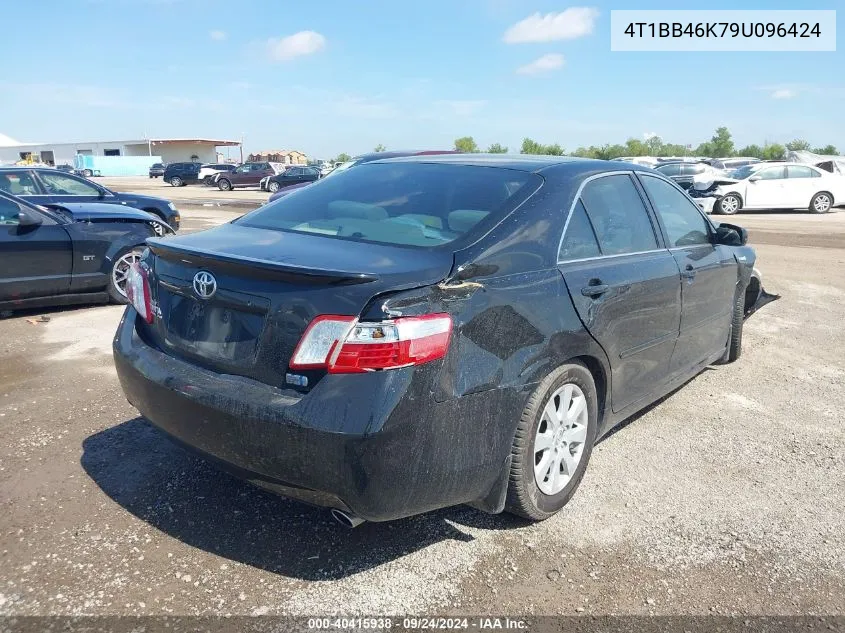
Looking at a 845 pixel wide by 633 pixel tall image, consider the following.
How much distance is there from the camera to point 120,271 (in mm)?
7438

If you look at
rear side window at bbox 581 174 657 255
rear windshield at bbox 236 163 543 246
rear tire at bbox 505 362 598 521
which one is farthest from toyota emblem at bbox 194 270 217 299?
rear side window at bbox 581 174 657 255

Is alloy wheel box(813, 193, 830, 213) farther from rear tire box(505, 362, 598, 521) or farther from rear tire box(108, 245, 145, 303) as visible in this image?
rear tire box(505, 362, 598, 521)

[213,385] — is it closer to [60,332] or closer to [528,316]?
[528,316]

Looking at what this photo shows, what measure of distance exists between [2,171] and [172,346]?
27.8 ft

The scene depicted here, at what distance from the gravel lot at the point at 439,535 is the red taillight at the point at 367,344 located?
3.03ft

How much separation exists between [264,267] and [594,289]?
1549 mm

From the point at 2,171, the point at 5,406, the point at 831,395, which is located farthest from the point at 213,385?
the point at 2,171

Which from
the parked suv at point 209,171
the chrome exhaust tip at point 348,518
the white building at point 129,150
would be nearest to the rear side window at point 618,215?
the chrome exhaust tip at point 348,518

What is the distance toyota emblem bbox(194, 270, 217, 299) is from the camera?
2770 millimetres

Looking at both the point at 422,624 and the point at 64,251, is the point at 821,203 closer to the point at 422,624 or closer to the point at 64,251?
the point at 64,251

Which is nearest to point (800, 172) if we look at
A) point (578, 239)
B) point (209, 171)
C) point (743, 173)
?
point (743, 173)

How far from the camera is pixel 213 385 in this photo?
2.72 metres

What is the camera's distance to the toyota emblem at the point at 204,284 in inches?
109

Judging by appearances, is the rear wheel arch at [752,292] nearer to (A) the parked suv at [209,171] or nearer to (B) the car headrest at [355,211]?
(B) the car headrest at [355,211]
